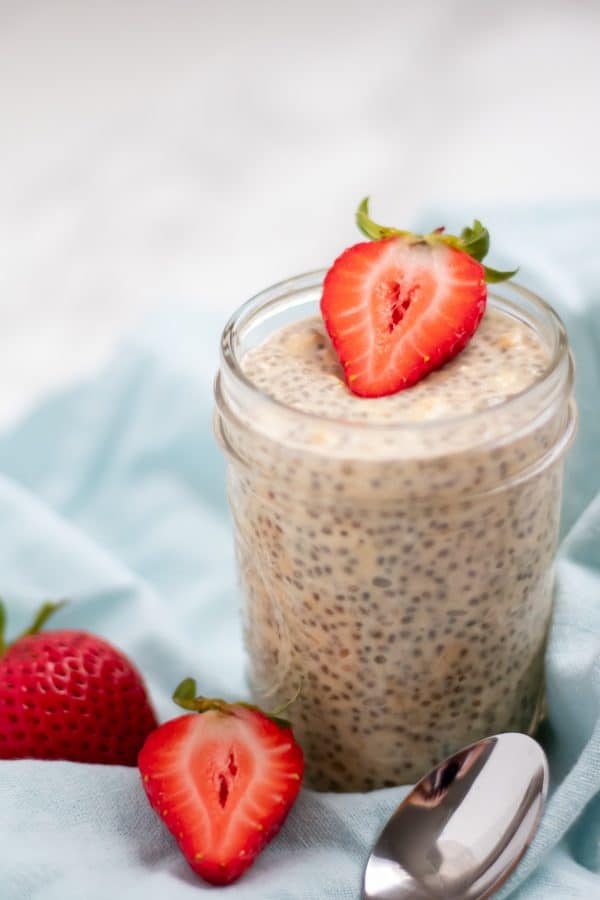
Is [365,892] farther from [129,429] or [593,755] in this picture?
[129,429]

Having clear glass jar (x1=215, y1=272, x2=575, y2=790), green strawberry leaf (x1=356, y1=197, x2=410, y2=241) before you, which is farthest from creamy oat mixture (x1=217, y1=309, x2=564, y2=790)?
green strawberry leaf (x1=356, y1=197, x2=410, y2=241)

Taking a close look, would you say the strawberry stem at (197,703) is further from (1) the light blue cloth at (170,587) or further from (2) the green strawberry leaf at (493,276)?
(2) the green strawberry leaf at (493,276)

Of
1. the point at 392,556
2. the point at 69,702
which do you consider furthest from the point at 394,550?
the point at 69,702

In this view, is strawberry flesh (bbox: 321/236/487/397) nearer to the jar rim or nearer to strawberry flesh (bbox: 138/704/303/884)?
the jar rim

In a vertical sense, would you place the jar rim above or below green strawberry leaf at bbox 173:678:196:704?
above

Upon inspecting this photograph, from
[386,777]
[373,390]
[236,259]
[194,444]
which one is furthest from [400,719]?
[236,259]

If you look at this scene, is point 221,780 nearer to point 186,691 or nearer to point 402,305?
point 186,691
